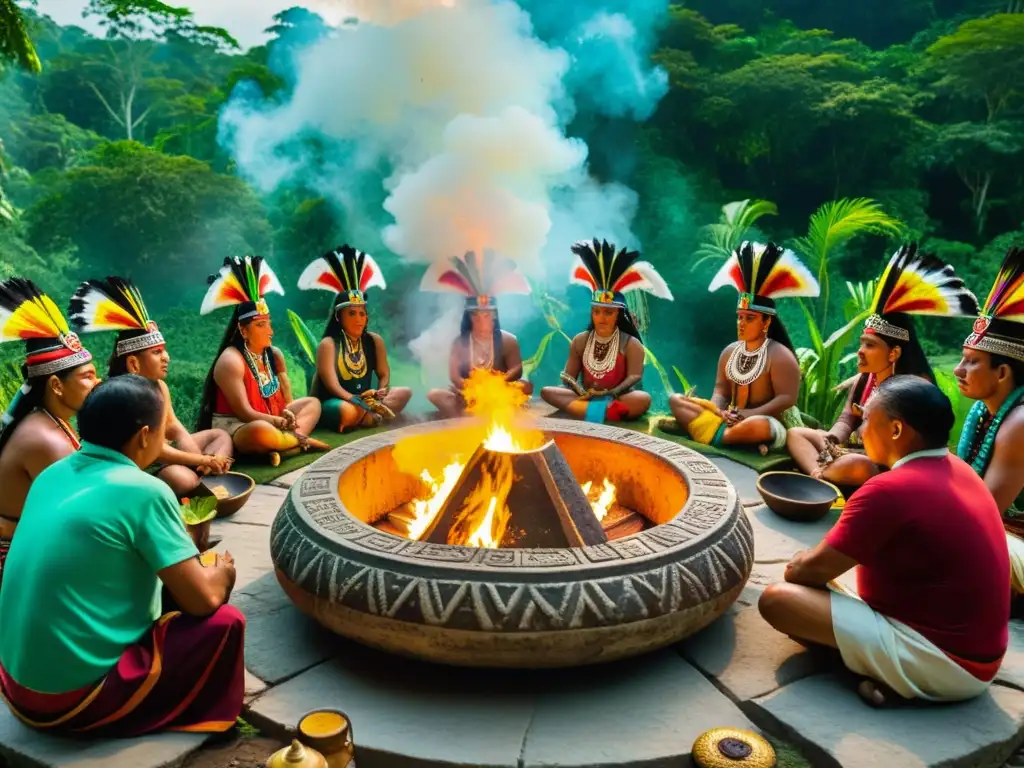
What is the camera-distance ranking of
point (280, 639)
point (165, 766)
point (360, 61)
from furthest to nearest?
point (360, 61)
point (280, 639)
point (165, 766)

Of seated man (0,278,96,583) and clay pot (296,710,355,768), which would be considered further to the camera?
seated man (0,278,96,583)

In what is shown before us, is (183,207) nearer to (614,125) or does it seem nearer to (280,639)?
(614,125)

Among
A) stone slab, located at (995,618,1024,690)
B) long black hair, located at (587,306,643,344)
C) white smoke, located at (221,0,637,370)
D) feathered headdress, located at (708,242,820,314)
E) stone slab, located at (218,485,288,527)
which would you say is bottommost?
stone slab, located at (218,485,288,527)

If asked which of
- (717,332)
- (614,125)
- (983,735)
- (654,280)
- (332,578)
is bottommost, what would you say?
(717,332)

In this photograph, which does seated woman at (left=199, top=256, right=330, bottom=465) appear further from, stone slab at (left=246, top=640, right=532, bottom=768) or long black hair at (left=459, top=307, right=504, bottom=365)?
stone slab at (left=246, top=640, right=532, bottom=768)

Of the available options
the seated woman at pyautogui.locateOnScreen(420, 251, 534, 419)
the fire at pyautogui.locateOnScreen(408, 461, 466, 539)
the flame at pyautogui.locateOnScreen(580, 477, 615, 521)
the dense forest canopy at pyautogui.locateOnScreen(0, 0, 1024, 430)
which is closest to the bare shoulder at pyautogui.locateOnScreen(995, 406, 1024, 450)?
the flame at pyautogui.locateOnScreen(580, 477, 615, 521)

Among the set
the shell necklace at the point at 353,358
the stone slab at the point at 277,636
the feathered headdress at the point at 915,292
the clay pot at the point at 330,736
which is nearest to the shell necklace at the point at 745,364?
the feathered headdress at the point at 915,292

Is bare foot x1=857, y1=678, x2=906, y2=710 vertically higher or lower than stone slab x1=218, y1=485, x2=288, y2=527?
higher

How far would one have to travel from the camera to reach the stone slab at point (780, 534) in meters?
4.32

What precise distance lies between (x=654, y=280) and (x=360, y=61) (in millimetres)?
2919

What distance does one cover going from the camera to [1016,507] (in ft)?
Result: 15.5

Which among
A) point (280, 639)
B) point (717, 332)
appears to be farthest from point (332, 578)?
point (717, 332)

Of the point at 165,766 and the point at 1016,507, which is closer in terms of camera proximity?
the point at 165,766

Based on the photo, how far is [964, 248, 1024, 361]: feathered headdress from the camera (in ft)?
12.3
